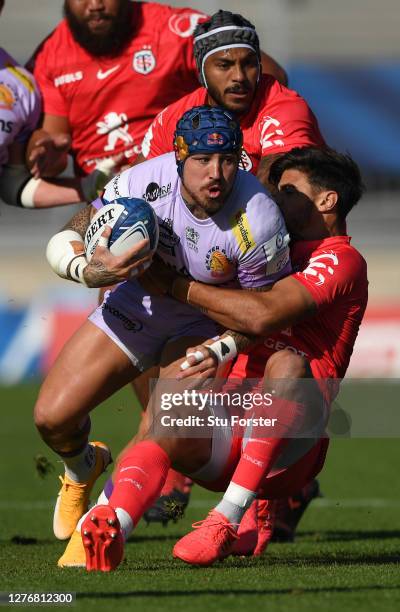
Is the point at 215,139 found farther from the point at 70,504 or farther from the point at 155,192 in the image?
the point at 70,504

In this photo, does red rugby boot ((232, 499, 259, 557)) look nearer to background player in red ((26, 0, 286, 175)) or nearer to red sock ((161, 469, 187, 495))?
red sock ((161, 469, 187, 495))

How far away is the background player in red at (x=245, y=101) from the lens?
6.59 m

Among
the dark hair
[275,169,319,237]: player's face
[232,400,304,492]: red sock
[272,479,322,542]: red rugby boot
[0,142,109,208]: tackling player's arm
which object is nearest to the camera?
[232,400,304,492]: red sock

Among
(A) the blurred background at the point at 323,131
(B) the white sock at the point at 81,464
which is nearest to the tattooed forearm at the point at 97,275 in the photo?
(B) the white sock at the point at 81,464

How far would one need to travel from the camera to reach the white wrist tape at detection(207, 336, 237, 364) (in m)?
→ 5.62

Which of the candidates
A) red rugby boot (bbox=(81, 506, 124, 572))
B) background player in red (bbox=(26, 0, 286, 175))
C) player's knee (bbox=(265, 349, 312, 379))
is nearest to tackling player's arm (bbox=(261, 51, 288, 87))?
background player in red (bbox=(26, 0, 286, 175))

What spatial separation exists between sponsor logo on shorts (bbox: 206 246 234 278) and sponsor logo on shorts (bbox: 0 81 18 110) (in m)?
2.57

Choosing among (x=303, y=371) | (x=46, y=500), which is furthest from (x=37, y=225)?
(x=303, y=371)

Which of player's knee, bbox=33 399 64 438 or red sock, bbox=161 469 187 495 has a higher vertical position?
player's knee, bbox=33 399 64 438

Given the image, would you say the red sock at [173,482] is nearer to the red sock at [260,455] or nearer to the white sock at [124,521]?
the red sock at [260,455]

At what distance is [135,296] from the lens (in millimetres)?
6219

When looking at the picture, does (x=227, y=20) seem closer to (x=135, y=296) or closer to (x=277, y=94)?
(x=277, y=94)

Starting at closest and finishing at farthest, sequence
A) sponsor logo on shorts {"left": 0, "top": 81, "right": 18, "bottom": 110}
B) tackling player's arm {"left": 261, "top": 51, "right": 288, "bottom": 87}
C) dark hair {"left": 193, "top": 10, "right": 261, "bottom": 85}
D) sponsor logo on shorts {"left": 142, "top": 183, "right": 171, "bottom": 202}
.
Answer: sponsor logo on shorts {"left": 142, "top": 183, "right": 171, "bottom": 202} → dark hair {"left": 193, "top": 10, "right": 261, "bottom": 85} → tackling player's arm {"left": 261, "top": 51, "right": 288, "bottom": 87} → sponsor logo on shorts {"left": 0, "top": 81, "right": 18, "bottom": 110}

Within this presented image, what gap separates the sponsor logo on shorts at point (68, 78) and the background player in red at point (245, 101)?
1.48 m
